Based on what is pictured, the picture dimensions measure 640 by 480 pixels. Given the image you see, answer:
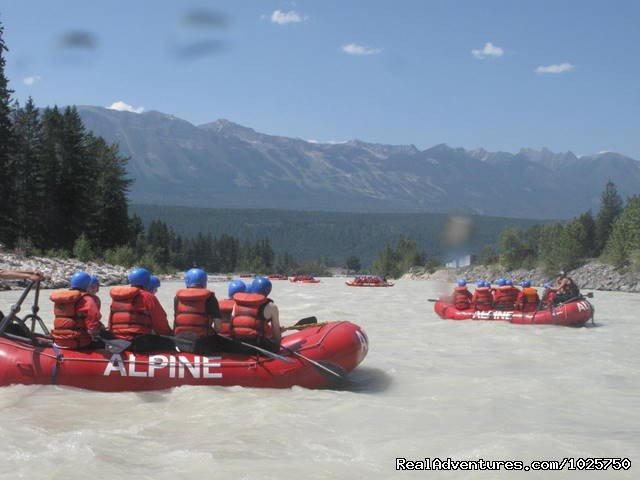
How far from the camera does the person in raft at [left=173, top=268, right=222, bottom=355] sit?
8.82m

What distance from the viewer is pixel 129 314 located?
8773 millimetres

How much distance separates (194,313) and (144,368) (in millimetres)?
916

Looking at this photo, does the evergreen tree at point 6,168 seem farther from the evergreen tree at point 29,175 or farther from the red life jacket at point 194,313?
the red life jacket at point 194,313

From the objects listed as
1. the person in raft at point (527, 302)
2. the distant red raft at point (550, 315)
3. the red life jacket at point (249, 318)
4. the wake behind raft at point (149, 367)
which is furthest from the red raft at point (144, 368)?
the person in raft at point (527, 302)

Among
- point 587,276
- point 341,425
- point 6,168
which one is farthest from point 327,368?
point 587,276

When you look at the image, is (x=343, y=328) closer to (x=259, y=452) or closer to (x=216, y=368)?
(x=216, y=368)

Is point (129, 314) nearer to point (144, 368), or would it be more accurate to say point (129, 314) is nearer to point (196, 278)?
point (144, 368)

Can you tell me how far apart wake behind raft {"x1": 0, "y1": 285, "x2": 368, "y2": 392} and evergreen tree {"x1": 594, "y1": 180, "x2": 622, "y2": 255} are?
73.4m

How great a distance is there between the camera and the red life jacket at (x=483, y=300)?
1823 centimetres

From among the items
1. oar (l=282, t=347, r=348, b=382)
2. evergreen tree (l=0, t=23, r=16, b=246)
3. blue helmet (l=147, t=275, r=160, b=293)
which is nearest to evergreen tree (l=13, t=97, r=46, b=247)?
evergreen tree (l=0, t=23, r=16, b=246)

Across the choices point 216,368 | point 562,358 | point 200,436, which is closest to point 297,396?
point 216,368

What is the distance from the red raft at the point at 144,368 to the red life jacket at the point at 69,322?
5.8 inches

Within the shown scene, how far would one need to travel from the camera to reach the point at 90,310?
8.65 meters

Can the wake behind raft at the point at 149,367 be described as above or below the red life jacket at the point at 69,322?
below
